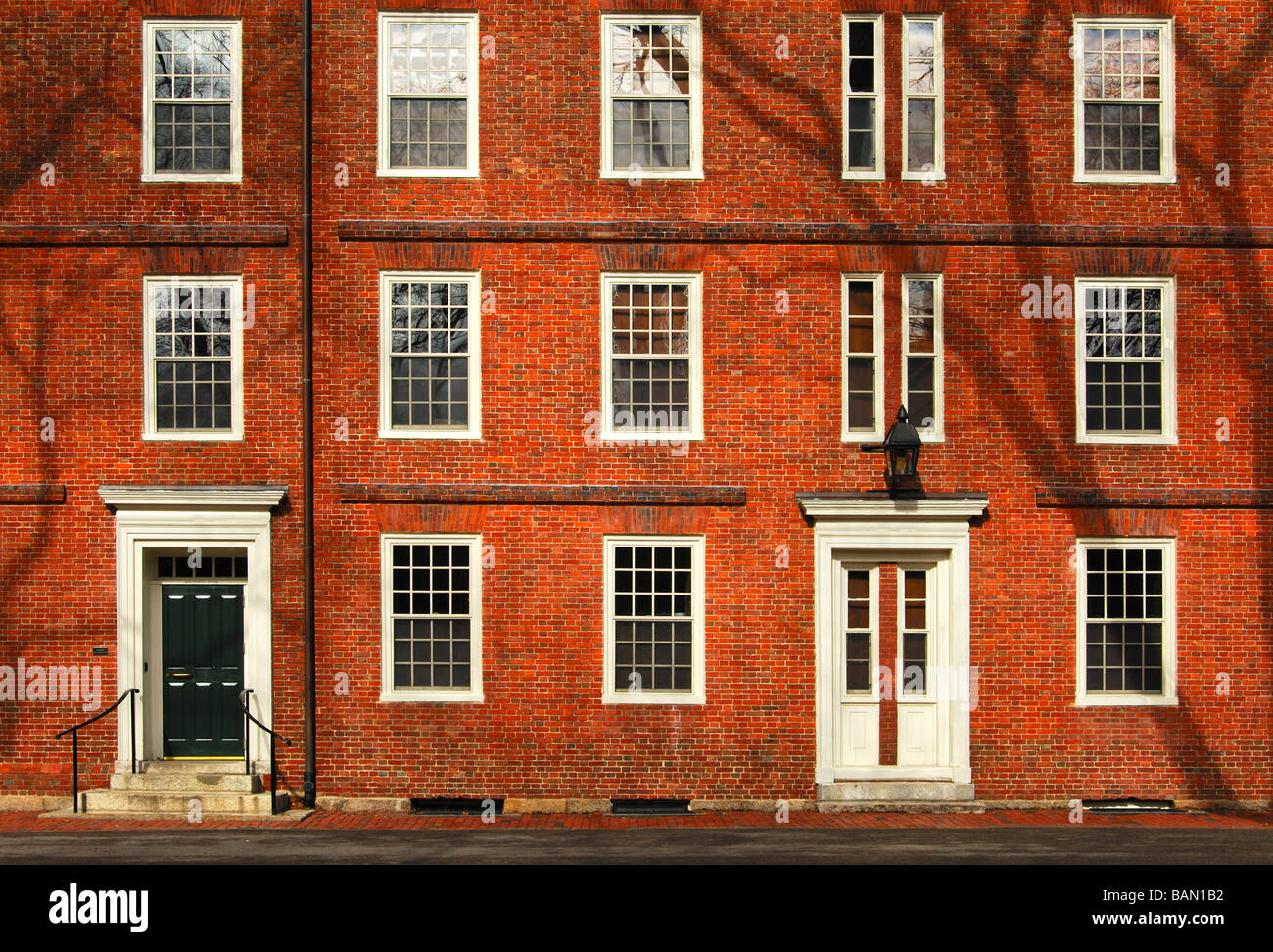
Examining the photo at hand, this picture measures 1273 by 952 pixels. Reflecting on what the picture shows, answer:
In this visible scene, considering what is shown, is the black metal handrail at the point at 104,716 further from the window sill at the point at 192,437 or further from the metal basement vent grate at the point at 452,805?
the metal basement vent grate at the point at 452,805

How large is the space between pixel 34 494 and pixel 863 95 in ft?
35.3

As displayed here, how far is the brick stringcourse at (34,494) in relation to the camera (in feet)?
46.3

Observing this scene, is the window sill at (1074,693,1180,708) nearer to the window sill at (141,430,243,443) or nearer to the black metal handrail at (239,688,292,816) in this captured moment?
the black metal handrail at (239,688,292,816)

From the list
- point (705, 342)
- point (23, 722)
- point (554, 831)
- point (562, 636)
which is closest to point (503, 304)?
point (705, 342)

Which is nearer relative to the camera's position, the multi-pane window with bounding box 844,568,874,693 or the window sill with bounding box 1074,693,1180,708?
the window sill with bounding box 1074,693,1180,708

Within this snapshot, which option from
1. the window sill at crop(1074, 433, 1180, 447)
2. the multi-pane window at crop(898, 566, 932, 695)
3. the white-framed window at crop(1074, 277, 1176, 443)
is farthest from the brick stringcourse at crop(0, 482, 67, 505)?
the white-framed window at crop(1074, 277, 1176, 443)

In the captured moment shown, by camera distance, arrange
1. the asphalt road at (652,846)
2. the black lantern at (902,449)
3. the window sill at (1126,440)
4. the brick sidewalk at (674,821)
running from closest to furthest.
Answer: the asphalt road at (652,846) → the brick sidewalk at (674,821) → the black lantern at (902,449) → the window sill at (1126,440)

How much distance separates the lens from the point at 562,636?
1416 centimetres

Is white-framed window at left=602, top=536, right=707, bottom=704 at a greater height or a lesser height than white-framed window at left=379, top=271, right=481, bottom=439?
lesser

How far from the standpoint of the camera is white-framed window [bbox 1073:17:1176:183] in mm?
14477

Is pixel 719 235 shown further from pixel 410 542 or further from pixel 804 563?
pixel 410 542

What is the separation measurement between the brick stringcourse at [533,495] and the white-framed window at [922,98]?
4.44 meters

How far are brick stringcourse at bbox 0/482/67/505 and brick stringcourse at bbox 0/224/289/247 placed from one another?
9.44 ft

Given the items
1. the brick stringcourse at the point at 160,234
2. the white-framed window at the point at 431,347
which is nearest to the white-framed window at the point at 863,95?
the white-framed window at the point at 431,347
